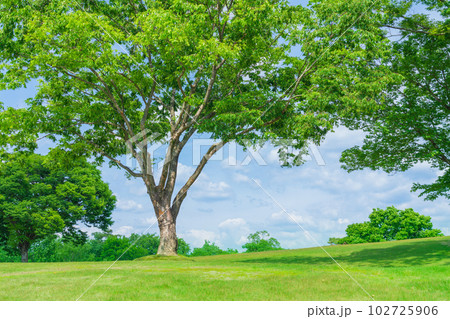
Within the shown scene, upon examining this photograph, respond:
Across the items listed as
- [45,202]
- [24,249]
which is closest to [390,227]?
[45,202]

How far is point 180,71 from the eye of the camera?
20.6m

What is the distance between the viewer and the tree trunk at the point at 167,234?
830 inches

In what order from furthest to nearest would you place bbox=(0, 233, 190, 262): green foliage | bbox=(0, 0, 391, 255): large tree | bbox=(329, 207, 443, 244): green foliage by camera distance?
bbox=(329, 207, 443, 244): green foliage, bbox=(0, 233, 190, 262): green foliage, bbox=(0, 0, 391, 255): large tree

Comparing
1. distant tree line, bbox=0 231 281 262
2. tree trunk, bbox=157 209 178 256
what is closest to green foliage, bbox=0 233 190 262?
distant tree line, bbox=0 231 281 262

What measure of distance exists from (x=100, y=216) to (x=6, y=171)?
29.6ft

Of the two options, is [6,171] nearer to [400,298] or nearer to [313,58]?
[313,58]

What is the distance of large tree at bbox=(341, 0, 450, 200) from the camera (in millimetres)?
19281

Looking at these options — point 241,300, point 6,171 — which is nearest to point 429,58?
point 241,300

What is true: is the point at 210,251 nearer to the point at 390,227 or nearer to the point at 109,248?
the point at 109,248

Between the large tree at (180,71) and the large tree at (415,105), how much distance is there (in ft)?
6.83

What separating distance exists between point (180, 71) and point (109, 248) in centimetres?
2497

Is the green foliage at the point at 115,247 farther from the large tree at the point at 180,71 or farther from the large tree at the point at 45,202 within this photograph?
the large tree at the point at 180,71

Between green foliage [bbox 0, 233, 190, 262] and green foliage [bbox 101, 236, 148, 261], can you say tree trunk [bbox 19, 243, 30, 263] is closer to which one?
green foliage [bbox 0, 233, 190, 262]

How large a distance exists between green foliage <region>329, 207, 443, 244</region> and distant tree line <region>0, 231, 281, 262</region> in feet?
58.9
